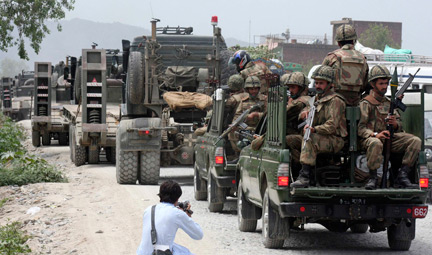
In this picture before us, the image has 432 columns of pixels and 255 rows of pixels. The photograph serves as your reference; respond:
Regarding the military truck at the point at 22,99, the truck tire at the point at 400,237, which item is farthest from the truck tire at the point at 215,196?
the military truck at the point at 22,99

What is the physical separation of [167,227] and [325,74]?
13.8 ft

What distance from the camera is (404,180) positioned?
34.0ft

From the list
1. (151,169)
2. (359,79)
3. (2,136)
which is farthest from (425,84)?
(359,79)

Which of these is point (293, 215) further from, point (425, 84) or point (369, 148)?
point (425, 84)

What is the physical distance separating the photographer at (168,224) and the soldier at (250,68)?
767 cm

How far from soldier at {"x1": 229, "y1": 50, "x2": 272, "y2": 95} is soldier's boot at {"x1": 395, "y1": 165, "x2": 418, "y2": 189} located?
15.1 feet

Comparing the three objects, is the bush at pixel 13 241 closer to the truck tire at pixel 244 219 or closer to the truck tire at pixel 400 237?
the truck tire at pixel 244 219

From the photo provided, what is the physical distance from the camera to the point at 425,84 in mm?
24891

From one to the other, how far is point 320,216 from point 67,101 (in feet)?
88.4

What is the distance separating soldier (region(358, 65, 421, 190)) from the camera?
399 inches

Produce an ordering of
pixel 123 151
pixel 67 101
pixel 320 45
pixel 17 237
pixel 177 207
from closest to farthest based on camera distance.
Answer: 1. pixel 177 207
2. pixel 17 237
3. pixel 123 151
4. pixel 67 101
5. pixel 320 45

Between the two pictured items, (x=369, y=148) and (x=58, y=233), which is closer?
(x=369, y=148)

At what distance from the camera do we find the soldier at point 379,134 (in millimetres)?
10125

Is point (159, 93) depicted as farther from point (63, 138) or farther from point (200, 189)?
point (63, 138)
